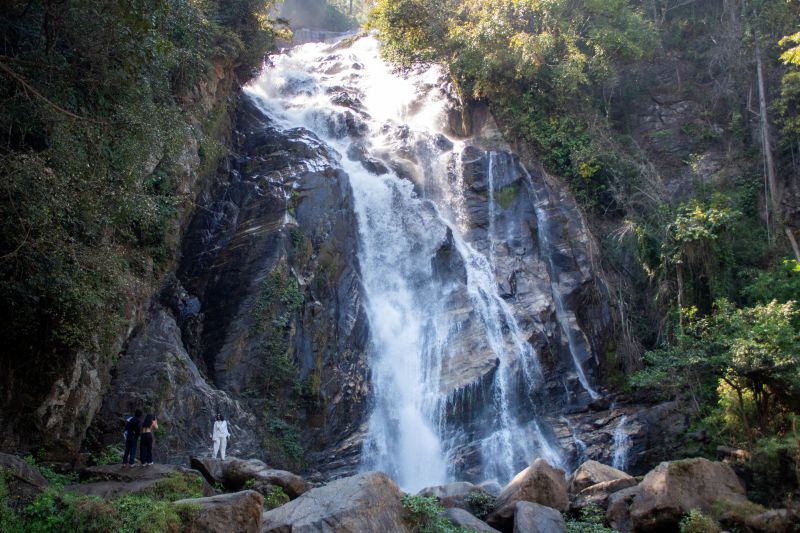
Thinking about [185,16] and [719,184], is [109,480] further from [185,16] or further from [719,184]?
[719,184]

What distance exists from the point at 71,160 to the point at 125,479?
17.8 feet

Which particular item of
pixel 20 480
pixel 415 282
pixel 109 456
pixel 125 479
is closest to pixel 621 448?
pixel 415 282

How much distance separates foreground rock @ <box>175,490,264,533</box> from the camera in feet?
27.3

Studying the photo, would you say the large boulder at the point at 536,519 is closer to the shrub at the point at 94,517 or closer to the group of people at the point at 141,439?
the shrub at the point at 94,517

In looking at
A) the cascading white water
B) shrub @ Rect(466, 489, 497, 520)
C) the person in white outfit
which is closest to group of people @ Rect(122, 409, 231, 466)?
the person in white outfit

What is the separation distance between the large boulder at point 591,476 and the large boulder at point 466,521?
307cm

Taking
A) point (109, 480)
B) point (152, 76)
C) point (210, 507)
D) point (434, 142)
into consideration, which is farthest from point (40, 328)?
point (434, 142)

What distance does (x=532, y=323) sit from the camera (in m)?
19.9

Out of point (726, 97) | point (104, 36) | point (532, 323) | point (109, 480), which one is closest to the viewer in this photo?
point (109, 480)

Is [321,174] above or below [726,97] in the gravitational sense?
below

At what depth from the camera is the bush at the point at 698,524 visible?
10.6m

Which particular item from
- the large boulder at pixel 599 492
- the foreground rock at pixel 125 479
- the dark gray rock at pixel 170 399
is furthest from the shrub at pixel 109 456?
the large boulder at pixel 599 492

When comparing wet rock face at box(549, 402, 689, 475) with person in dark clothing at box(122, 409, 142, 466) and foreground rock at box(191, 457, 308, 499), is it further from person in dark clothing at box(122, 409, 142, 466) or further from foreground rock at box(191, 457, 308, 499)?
person in dark clothing at box(122, 409, 142, 466)

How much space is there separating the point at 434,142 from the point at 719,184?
10972 mm
